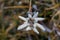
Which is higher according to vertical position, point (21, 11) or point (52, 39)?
point (21, 11)

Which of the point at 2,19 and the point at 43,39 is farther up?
the point at 2,19

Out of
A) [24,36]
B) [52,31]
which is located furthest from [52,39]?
[24,36]

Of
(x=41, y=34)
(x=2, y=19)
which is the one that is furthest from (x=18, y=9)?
(x=41, y=34)

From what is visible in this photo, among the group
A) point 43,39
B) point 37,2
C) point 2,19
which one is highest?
point 37,2

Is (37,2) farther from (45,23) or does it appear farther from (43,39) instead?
(43,39)

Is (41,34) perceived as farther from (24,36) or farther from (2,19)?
(2,19)

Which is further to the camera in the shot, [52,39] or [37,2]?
[37,2]
